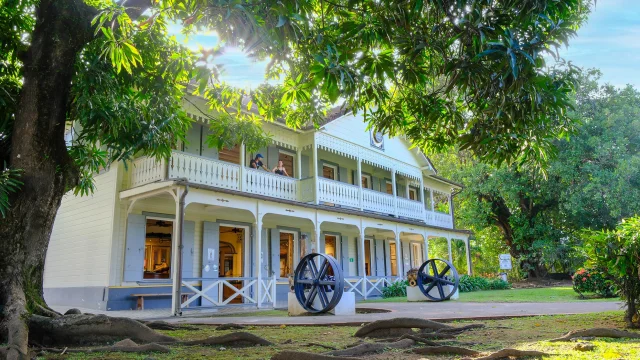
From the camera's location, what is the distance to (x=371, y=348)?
455 cm

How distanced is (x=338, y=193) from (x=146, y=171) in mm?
7247

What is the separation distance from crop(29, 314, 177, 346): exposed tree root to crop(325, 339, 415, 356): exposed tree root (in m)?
2.17

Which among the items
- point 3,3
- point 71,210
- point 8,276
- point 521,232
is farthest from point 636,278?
point 521,232

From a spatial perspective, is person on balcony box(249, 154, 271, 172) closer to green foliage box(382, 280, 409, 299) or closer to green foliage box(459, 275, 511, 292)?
green foliage box(382, 280, 409, 299)

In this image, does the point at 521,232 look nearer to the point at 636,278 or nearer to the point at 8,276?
the point at 636,278

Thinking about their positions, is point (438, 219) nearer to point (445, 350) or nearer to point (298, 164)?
point (298, 164)

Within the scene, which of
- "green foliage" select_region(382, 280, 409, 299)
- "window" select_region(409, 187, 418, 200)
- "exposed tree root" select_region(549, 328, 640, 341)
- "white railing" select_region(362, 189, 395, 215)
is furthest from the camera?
"window" select_region(409, 187, 418, 200)

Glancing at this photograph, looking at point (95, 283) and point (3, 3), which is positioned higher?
point (3, 3)

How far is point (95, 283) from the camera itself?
1324cm

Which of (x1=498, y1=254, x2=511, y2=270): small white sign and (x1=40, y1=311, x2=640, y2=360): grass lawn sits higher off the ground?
(x1=498, y1=254, x2=511, y2=270): small white sign


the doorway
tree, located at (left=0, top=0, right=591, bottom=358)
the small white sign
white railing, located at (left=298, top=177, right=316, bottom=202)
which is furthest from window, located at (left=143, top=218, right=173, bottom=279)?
the small white sign

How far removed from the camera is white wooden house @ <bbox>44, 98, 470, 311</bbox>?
13039 mm

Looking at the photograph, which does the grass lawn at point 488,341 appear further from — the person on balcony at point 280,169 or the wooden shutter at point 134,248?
the person on balcony at point 280,169

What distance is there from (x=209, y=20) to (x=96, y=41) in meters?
3.00
